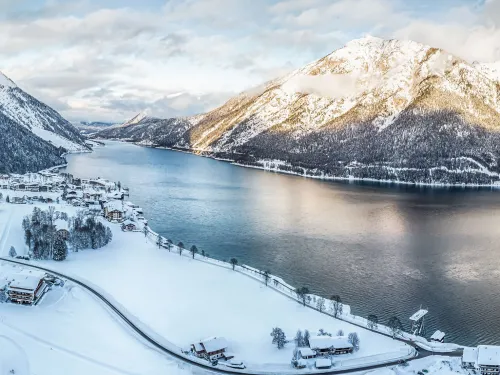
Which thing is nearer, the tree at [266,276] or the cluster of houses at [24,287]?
the cluster of houses at [24,287]

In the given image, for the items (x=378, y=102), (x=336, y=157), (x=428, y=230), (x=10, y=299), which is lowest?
(x=10, y=299)

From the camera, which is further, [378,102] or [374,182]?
[378,102]

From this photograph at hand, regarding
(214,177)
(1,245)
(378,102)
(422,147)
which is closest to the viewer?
(1,245)

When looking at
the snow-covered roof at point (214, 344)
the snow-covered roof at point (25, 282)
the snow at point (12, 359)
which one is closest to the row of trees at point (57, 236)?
the snow-covered roof at point (25, 282)

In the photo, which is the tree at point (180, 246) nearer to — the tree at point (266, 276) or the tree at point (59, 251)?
the tree at point (266, 276)

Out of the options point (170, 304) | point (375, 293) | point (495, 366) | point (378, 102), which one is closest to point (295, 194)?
point (375, 293)

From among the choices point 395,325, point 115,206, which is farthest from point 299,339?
point 115,206

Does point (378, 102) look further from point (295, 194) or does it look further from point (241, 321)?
point (241, 321)
